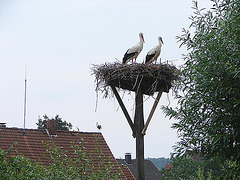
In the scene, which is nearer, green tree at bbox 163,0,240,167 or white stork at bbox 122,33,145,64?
green tree at bbox 163,0,240,167

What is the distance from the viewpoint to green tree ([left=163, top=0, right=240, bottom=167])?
20.9 feet

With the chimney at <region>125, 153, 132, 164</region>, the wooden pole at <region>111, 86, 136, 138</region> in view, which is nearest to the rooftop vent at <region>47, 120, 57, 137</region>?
the wooden pole at <region>111, 86, 136, 138</region>

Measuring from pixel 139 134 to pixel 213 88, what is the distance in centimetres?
185

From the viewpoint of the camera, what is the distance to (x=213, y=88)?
657cm

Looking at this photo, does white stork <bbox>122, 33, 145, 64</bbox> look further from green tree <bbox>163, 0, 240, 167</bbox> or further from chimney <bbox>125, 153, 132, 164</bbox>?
chimney <bbox>125, 153, 132, 164</bbox>

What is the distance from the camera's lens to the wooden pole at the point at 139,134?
764 cm

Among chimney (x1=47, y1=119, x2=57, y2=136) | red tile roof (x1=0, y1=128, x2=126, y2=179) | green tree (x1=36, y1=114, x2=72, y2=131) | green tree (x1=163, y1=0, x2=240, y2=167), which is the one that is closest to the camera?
green tree (x1=163, y1=0, x2=240, y2=167)

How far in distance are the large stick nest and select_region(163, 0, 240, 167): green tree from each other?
2.98 feet

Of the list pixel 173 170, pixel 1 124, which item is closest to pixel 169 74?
pixel 1 124

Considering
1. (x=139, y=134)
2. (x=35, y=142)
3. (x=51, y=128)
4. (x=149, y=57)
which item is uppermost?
(x=149, y=57)

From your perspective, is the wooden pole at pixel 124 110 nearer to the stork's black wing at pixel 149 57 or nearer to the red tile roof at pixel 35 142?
the stork's black wing at pixel 149 57

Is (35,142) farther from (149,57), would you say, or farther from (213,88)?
(213,88)

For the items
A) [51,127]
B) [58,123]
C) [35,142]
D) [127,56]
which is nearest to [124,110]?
[127,56]

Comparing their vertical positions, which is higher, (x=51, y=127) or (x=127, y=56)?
(x=127, y=56)
